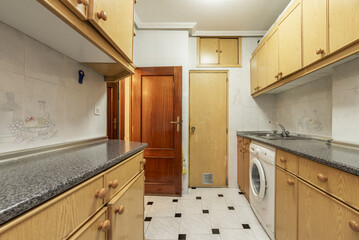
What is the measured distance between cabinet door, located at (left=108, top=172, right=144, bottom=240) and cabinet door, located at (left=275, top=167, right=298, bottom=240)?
1.07 metres

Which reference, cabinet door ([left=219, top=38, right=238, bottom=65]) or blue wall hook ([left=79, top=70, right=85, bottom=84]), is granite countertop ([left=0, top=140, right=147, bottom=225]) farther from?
cabinet door ([left=219, top=38, right=238, bottom=65])

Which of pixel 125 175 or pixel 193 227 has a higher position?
pixel 125 175

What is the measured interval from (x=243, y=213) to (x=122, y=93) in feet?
7.26

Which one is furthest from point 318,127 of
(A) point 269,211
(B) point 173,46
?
(B) point 173,46

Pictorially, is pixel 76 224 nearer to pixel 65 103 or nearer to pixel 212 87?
pixel 65 103

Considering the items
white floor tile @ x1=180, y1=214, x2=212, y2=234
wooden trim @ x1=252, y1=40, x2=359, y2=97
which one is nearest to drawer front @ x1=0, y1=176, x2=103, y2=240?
white floor tile @ x1=180, y1=214, x2=212, y2=234

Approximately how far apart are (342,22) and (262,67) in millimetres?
1184

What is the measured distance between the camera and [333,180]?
2.62 feet

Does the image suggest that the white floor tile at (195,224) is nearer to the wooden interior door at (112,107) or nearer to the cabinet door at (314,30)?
the wooden interior door at (112,107)

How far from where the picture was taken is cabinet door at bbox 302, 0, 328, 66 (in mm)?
1152

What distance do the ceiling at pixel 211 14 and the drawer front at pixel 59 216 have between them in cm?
222

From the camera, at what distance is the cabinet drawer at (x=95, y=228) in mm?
548

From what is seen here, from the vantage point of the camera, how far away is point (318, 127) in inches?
67.0

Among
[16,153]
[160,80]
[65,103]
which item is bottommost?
[16,153]
